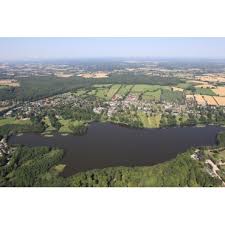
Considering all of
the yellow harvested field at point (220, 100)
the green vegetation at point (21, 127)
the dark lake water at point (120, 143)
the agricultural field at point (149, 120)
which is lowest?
the dark lake water at point (120, 143)

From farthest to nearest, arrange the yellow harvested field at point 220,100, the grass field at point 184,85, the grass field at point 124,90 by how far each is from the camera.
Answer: the grass field at point 184,85 < the grass field at point 124,90 < the yellow harvested field at point 220,100

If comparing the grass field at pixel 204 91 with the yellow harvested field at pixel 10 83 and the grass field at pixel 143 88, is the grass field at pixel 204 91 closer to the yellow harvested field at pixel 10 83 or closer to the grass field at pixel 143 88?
the grass field at pixel 143 88

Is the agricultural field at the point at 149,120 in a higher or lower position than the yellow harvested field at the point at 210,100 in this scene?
lower

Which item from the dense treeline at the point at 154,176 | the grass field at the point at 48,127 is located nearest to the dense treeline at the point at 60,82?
the grass field at the point at 48,127

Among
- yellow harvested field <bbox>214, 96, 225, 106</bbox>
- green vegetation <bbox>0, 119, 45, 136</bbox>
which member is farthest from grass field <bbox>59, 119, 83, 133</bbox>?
yellow harvested field <bbox>214, 96, 225, 106</bbox>

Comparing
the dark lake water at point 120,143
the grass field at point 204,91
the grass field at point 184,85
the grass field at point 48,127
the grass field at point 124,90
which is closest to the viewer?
the dark lake water at point 120,143
